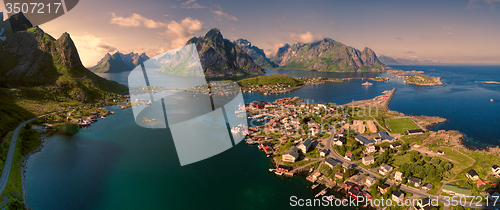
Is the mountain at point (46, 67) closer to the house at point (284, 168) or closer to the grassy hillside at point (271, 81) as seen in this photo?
the grassy hillside at point (271, 81)

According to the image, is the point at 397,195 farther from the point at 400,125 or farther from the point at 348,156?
the point at 400,125

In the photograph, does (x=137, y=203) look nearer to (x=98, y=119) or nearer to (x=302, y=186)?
(x=302, y=186)

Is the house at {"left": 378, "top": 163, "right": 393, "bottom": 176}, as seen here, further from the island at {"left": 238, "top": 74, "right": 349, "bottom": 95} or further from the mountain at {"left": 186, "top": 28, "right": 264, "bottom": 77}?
the mountain at {"left": 186, "top": 28, "right": 264, "bottom": 77}

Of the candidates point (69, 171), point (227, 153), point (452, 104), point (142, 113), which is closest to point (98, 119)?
point (142, 113)

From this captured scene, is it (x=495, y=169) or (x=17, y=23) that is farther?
(x=17, y=23)

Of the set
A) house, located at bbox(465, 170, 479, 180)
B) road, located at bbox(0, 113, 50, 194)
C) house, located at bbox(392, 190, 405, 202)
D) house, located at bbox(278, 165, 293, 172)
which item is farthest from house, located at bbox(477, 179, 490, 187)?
road, located at bbox(0, 113, 50, 194)

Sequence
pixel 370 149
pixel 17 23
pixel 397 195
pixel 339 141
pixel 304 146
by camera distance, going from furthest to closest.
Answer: pixel 17 23 → pixel 339 141 → pixel 304 146 → pixel 370 149 → pixel 397 195

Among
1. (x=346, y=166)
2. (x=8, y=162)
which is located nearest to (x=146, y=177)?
(x=8, y=162)
